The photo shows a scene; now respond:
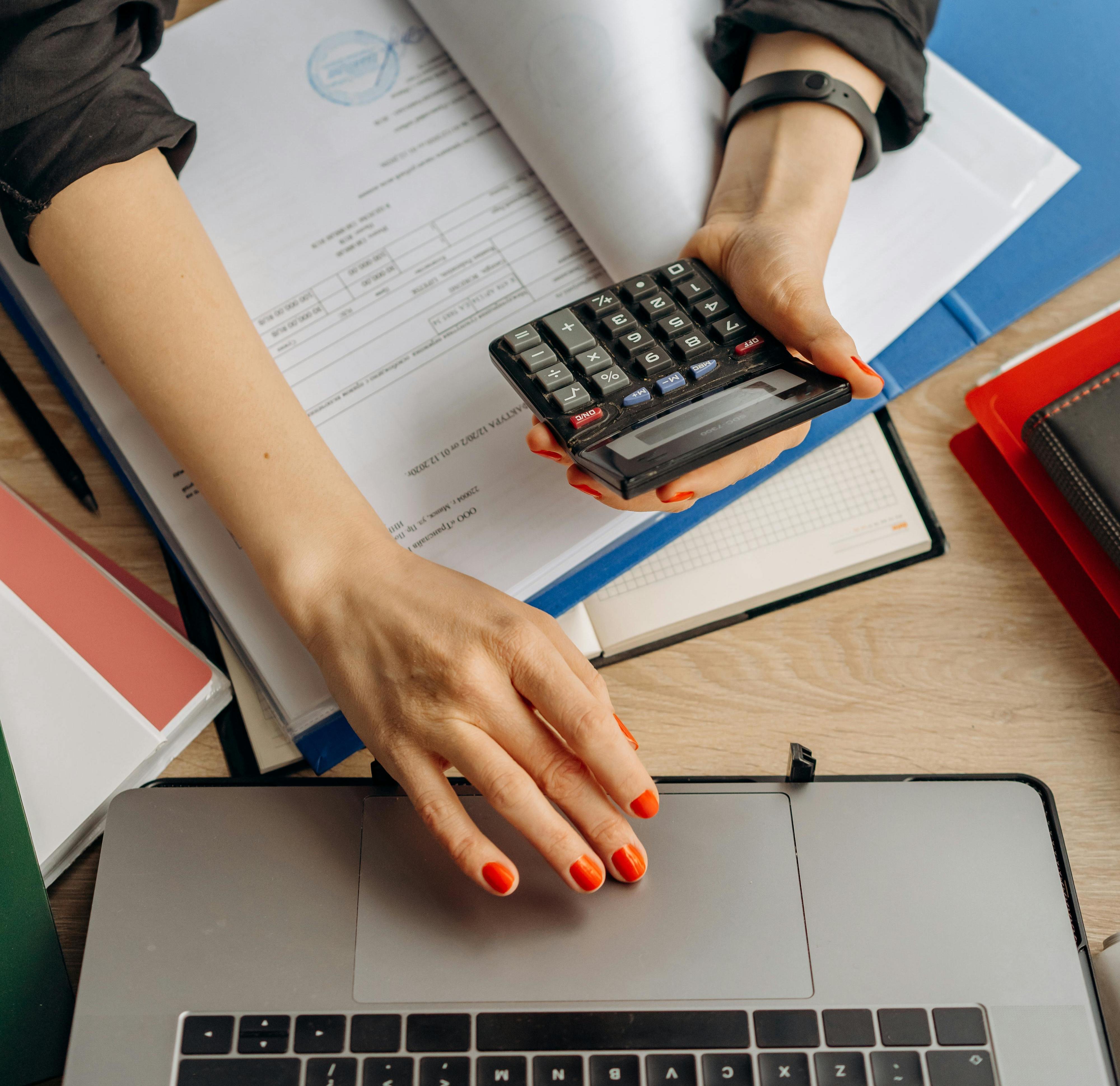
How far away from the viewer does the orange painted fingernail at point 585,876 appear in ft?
1.10

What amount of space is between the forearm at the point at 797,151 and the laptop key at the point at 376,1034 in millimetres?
405

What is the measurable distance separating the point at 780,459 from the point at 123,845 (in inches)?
14.4

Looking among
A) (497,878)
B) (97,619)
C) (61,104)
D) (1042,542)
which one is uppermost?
(61,104)

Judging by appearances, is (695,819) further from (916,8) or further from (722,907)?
(916,8)

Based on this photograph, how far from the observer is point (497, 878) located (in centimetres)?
33

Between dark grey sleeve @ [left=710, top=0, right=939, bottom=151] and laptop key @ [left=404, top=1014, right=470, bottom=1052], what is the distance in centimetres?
52

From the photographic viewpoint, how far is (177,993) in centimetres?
33

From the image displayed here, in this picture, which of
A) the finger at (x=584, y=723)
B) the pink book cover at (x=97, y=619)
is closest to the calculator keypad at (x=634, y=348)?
the finger at (x=584, y=723)

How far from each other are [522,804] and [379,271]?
0.98 ft

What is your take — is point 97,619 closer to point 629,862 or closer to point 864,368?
point 629,862

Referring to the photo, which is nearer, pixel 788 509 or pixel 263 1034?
pixel 263 1034

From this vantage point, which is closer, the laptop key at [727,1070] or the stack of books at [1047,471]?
A: the laptop key at [727,1070]

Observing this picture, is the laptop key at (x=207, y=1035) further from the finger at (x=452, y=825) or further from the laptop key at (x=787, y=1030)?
the laptop key at (x=787, y=1030)

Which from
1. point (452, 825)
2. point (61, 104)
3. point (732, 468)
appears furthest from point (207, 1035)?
point (61, 104)
